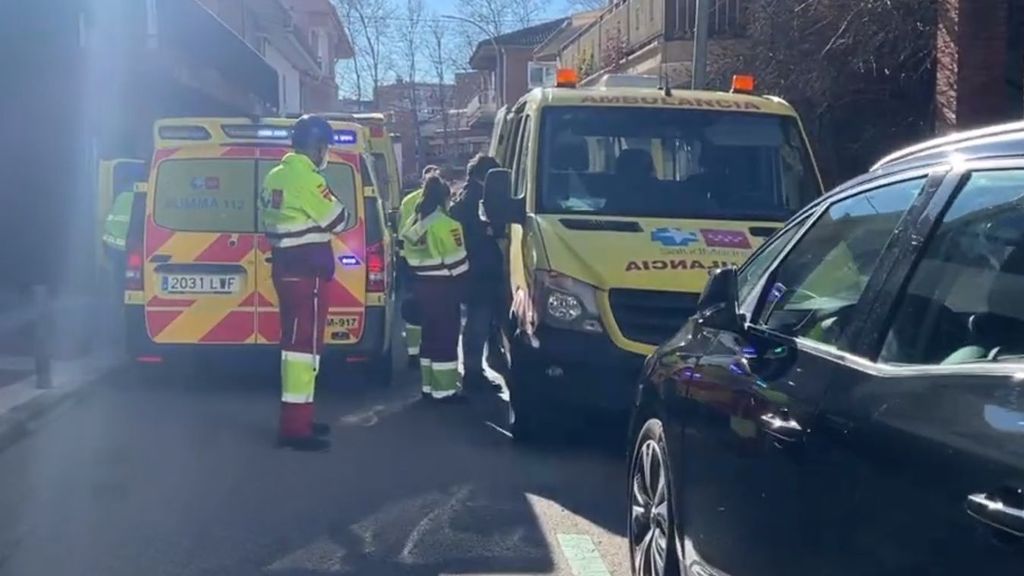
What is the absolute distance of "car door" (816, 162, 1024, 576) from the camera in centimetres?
287

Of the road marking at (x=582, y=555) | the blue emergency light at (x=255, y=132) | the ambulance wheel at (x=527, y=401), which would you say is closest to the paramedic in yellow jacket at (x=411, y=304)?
the blue emergency light at (x=255, y=132)

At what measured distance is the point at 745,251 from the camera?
28.0 ft

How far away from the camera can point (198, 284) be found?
10.5 metres

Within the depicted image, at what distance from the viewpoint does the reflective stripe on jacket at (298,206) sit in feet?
28.3

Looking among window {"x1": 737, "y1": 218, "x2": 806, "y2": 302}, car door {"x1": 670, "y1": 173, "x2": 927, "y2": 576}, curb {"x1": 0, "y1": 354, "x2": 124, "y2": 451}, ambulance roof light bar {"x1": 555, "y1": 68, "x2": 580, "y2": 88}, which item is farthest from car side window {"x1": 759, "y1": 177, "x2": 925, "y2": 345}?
curb {"x1": 0, "y1": 354, "x2": 124, "y2": 451}

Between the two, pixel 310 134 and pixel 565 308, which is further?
pixel 310 134

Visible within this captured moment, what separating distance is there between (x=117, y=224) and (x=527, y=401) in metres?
6.69

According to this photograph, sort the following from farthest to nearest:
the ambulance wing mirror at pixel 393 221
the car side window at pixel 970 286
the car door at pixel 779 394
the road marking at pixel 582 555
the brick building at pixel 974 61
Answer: the brick building at pixel 974 61 < the ambulance wing mirror at pixel 393 221 < the road marking at pixel 582 555 < the car door at pixel 779 394 < the car side window at pixel 970 286

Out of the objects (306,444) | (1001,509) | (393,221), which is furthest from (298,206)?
(1001,509)

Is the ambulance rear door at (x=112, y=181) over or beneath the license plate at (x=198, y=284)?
over

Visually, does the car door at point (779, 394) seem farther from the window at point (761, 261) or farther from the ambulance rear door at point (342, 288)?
the ambulance rear door at point (342, 288)

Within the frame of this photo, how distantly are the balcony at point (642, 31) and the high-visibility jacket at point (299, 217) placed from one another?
14.8m

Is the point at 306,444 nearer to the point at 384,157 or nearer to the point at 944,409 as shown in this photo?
the point at 944,409

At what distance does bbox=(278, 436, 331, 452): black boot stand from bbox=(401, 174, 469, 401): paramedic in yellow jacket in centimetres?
187
